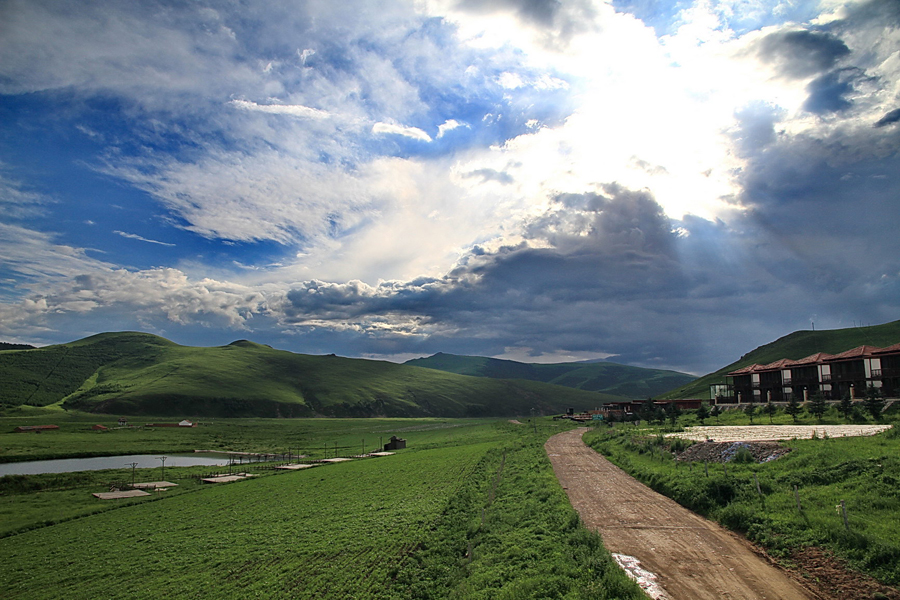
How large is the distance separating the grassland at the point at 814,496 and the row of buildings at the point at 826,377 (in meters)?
39.3

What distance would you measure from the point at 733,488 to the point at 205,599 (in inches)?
1026

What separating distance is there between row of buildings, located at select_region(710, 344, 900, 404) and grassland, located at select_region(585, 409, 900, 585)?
39.3 meters

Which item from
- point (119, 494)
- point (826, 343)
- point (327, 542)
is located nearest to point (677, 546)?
point (327, 542)

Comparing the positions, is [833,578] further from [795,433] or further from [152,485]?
[152,485]

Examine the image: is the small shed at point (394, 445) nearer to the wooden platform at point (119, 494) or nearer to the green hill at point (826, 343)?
the wooden platform at point (119, 494)

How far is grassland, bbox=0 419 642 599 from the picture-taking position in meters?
18.8

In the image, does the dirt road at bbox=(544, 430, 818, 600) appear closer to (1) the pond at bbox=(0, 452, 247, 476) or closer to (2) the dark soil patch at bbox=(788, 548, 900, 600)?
(2) the dark soil patch at bbox=(788, 548, 900, 600)

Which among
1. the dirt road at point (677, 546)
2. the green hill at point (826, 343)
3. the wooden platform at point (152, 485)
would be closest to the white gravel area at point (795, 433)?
the dirt road at point (677, 546)

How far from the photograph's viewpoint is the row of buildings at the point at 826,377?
66.2 meters

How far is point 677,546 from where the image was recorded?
19844 mm

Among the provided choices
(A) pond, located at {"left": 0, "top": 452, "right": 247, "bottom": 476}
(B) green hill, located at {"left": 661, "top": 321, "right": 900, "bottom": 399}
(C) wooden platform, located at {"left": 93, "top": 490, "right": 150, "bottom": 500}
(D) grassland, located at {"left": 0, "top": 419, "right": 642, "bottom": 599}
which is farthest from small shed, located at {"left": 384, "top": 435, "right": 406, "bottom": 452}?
(B) green hill, located at {"left": 661, "top": 321, "right": 900, "bottom": 399}

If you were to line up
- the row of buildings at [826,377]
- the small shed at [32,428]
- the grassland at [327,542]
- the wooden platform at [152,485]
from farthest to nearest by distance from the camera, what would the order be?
the small shed at [32,428], the row of buildings at [826,377], the wooden platform at [152,485], the grassland at [327,542]

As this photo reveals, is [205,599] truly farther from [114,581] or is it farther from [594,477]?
[594,477]

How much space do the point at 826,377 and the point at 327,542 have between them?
3389 inches
